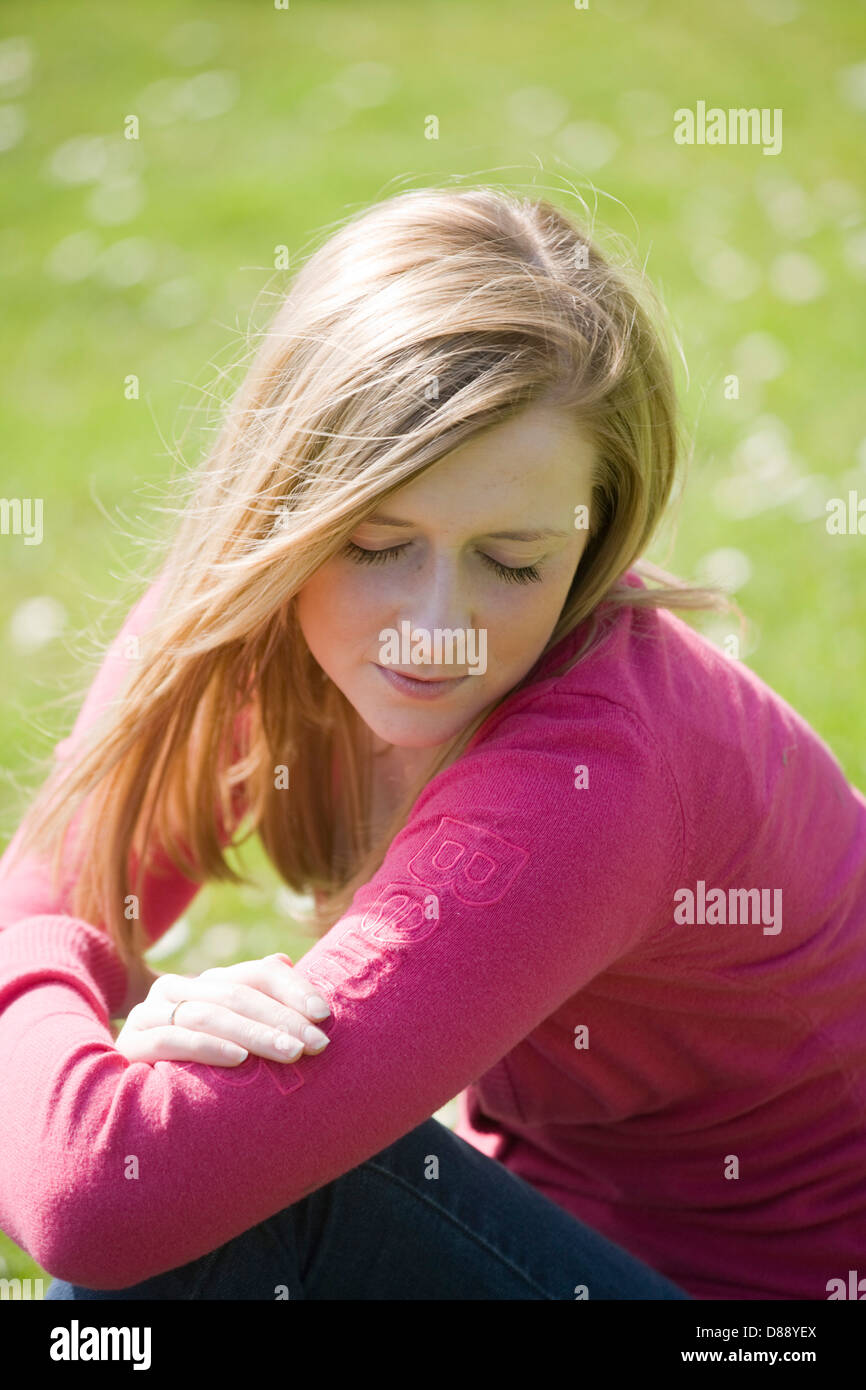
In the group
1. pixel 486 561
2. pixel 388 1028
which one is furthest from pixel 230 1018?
pixel 486 561

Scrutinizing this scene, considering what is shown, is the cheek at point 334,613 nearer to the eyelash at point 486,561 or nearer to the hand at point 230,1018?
the eyelash at point 486,561

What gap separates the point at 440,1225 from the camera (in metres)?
1.84

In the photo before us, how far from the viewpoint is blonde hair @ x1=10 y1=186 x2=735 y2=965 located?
166cm

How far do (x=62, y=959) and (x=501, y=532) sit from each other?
0.78m

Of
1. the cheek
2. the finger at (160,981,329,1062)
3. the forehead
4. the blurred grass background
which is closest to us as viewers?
the finger at (160,981,329,1062)

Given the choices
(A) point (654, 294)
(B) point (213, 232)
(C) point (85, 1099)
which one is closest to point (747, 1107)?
(C) point (85, 1099)

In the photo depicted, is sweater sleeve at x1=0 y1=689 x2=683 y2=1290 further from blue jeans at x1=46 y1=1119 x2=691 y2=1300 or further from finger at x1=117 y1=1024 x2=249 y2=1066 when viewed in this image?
blue jeans at x1=46 y1=1119 x2=691 y2=1300

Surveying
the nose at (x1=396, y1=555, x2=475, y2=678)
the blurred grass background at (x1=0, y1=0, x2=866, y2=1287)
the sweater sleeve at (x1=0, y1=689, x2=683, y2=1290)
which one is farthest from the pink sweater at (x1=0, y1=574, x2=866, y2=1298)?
the blurred grass background at (x1=0, y1=0, x2=866, y2=1287)

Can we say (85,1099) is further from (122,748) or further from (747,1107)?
(747,1107)

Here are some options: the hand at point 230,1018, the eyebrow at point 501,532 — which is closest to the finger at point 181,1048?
the hand at point 230,1018

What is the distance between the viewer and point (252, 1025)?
154 cm

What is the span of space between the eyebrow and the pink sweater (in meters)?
0.15

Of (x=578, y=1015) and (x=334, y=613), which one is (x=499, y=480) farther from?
(x=578, y=1015)
